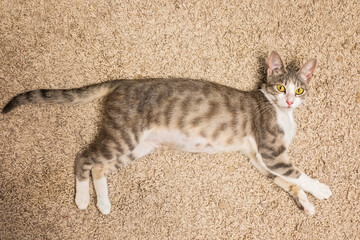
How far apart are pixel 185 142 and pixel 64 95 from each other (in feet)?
2.53

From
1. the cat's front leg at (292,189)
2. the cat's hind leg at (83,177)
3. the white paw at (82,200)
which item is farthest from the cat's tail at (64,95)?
the cat's front leg at (292,189)

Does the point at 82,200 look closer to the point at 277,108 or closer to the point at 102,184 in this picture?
the point at 102,184

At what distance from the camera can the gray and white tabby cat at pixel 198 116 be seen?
68.2 inches

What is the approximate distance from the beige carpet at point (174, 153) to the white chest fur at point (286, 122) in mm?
196

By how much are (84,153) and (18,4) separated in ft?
3.48

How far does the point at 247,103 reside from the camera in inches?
71.2

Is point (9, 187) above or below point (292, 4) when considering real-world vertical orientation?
below

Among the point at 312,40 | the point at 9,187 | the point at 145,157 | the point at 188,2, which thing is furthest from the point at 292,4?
the point at 9,187

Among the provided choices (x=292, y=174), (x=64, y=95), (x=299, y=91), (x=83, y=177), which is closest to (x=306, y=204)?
(x=292, y=174)

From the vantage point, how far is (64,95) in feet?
6.00

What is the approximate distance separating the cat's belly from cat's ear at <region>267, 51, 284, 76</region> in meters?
0.48

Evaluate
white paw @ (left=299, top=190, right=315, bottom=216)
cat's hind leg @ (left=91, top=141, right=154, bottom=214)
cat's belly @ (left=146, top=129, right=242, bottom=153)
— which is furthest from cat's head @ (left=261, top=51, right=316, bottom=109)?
cat's hind leg @ (left=91, top=141, right=154, bottom=214)

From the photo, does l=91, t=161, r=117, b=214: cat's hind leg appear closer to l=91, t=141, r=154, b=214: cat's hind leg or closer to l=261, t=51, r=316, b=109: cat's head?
l=91, t=141, r=154, b=214: cat's hind leg

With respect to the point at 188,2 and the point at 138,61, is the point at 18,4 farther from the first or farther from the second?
the point at 188,2
